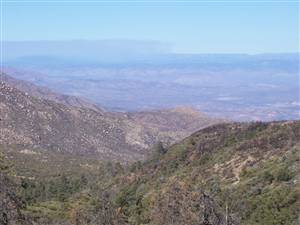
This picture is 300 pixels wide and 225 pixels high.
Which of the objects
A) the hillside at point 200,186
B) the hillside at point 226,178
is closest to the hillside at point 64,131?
the hillside at point 200,186

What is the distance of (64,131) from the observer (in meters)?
132

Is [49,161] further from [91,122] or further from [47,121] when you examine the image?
[91,122]

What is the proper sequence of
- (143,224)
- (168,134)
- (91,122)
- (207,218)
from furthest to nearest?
(168,134)
(91,122)
(143,224)
(207,218)

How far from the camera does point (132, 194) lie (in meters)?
67.1

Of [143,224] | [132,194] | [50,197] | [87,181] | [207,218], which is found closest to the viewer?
[207,218]

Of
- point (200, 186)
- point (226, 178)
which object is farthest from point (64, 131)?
point (200, 186)

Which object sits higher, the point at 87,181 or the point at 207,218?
the point at 207,218

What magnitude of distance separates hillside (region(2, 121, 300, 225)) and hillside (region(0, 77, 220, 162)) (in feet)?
103

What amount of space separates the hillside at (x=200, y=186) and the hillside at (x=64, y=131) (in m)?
31.5

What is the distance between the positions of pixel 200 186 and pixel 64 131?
3488 inches

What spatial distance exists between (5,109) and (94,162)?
24912 millimetres

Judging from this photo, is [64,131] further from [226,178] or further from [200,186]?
[200,186]

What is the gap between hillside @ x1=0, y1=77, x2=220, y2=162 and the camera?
395ft

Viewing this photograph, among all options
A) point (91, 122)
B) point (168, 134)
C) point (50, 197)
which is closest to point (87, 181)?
point (50, 197)
